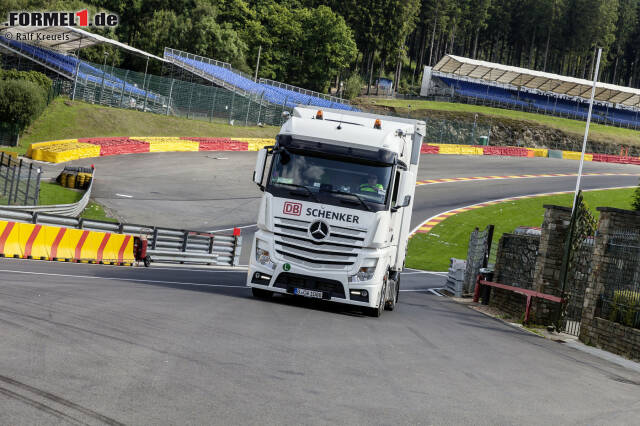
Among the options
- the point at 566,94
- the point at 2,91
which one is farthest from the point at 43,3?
the point at 566,94

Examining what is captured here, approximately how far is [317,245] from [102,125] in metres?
42.8

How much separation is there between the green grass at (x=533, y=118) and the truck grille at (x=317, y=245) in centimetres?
7706

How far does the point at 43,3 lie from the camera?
3415 inches

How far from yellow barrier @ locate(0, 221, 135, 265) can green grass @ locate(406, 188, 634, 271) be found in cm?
1641

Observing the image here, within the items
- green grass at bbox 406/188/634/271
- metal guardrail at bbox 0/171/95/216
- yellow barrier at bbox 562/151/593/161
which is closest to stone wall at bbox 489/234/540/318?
green grass at bbox 406/188/634/271

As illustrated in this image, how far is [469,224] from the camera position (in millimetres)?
43094

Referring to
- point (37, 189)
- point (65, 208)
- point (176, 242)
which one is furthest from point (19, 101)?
point (176, 242)

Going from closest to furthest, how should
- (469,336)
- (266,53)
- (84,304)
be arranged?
1. (84,304)
2. (469,336)
3. (266,53)

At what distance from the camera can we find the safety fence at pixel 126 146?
44.9 m

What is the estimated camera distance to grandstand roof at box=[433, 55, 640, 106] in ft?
335

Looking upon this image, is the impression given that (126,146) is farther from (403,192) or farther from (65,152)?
(403,192)

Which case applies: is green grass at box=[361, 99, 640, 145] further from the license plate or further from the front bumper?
the license plate

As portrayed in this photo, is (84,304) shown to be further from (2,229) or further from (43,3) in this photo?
(43,3)

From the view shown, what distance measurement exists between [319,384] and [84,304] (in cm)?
482
